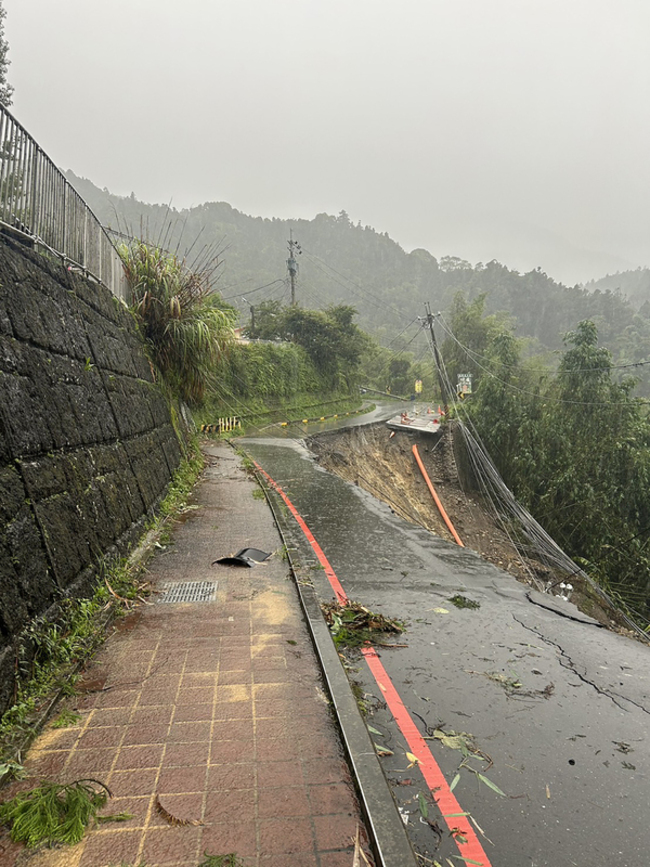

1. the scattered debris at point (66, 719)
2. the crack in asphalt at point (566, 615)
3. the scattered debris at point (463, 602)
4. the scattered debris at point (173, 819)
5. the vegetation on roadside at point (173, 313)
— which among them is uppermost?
the vegetation on roadside at point (173, 313)

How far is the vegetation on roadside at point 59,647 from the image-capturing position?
250 centimetres

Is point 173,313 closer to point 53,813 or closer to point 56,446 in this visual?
point 56,446

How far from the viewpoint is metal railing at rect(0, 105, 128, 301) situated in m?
4.01

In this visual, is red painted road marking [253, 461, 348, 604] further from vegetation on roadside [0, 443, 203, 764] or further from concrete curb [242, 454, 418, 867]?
vegetation on roadside [0, 443, 203, 764]

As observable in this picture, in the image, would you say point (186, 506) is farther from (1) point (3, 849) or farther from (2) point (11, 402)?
(1) point (3, 849)

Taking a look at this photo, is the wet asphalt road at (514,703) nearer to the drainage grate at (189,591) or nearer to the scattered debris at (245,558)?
the scattered debris at (245,558)

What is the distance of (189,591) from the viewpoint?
450cm

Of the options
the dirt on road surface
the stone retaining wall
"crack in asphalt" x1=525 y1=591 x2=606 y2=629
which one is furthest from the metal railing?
the dirt on road surface

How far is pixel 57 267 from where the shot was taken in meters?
4.61

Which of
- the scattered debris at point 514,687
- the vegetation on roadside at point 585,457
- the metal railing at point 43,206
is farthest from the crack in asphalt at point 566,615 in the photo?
the vegetation on roadside at point 585,457

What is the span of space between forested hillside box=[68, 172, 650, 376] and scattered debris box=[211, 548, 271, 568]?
182 ft

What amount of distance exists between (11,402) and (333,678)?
2.59 m

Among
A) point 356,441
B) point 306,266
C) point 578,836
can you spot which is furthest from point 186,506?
point 306,266

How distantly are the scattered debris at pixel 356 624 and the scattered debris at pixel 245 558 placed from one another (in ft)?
3.95
